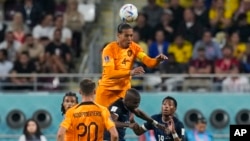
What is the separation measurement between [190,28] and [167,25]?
1.67ft

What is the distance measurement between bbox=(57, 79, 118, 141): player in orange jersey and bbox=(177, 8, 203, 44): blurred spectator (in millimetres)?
9654

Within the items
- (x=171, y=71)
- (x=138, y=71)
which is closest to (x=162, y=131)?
(x=138, y=71)

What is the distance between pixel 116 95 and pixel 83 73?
656cm

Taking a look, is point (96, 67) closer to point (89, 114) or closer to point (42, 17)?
point (42, 17)

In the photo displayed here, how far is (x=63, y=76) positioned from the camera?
1116 inches

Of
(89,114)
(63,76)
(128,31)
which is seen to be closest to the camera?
(89,114)

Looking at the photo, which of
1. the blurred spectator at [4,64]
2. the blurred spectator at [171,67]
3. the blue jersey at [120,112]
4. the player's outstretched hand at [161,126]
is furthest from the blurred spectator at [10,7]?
the player's outstretched hand at [161,126]

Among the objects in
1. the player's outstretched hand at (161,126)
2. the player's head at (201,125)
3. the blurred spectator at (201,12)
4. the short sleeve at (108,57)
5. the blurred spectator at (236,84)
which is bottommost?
the player's outstretched hand at (161,126)

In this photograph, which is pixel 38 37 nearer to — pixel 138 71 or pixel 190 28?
pixel 190 28

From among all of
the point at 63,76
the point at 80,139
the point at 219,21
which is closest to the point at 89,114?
the point at 80,139

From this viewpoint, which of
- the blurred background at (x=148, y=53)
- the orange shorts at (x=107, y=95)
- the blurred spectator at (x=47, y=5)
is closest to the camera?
the orange shorts at (x=107, y=95)

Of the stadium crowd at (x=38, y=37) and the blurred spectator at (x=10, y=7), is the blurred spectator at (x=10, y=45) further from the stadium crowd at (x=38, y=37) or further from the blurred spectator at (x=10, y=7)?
the blurred spectator at (x=10, y=7)

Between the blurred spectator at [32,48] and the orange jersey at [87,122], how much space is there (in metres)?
9.26

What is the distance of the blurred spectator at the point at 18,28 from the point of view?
3023cm
